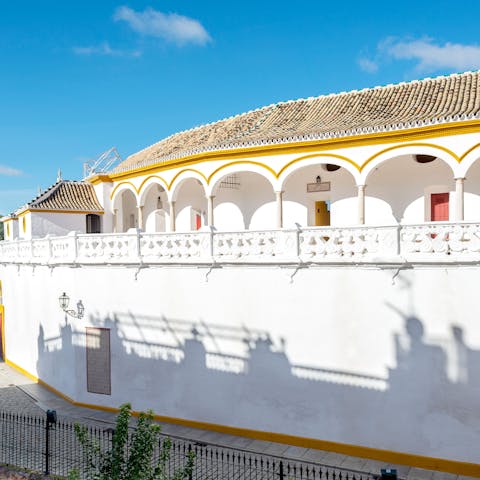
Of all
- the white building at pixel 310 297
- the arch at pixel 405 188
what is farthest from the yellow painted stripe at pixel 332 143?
the arch at pixel 405 188

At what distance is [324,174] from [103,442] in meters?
11.4

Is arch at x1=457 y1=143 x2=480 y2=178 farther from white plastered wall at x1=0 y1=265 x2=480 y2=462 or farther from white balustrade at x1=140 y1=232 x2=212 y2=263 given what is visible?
white balustrade at x1=140 y1=232 x2=212 y2=263

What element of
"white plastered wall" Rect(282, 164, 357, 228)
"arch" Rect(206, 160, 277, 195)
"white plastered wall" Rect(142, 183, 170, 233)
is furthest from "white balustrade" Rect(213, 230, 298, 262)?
"white plastered wall" Rect(142, 183, 170, 233)

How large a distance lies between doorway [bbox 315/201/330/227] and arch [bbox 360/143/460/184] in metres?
2.82

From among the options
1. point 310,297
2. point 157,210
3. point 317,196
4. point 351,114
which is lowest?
point 310,297

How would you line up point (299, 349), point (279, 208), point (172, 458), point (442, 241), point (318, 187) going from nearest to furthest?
point (442, 241), point (172, 458), point (299, 349), point (279, 208), point (318, 187)

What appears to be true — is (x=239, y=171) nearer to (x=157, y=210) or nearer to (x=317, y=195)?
(x=317, y=195)

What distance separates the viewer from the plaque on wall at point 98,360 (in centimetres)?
1177

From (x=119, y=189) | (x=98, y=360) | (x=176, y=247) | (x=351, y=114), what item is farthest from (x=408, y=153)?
(x=119, y=189)

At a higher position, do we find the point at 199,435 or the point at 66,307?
the point at 66,307

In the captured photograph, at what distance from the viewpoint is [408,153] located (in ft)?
45.1

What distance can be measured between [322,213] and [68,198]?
1204cm

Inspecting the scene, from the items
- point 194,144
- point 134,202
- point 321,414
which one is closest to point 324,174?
point 194,144

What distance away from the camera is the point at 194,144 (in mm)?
19000
